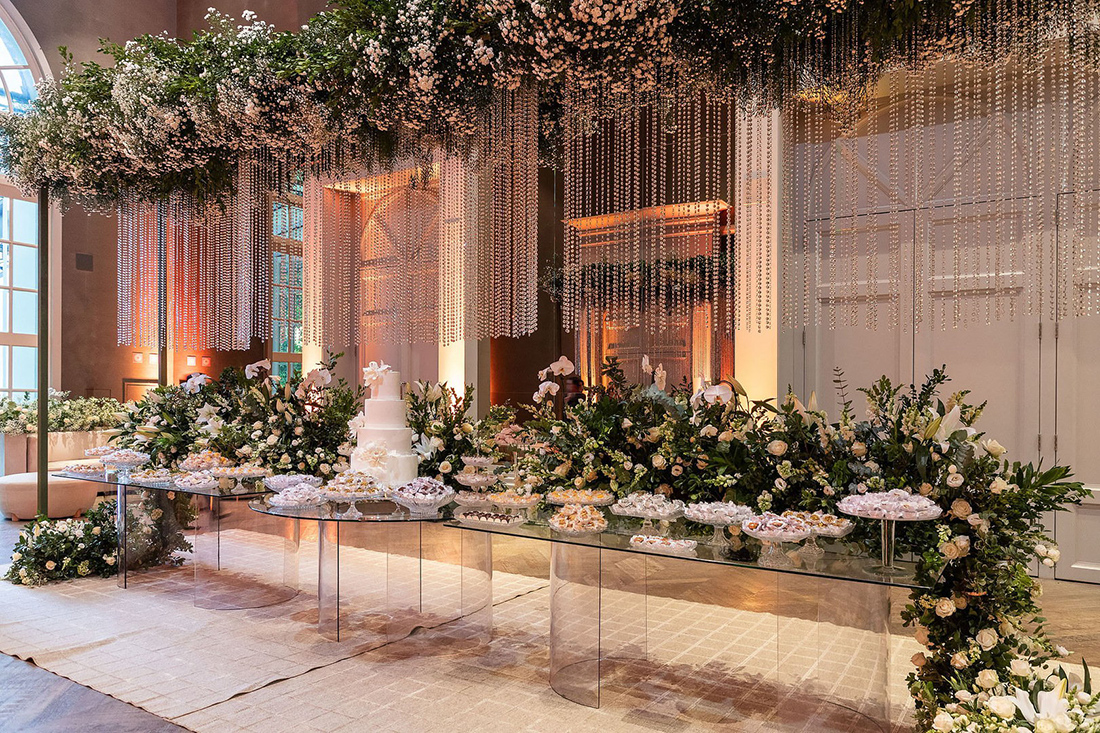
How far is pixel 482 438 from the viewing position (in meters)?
4.59

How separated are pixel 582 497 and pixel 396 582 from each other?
1478mm

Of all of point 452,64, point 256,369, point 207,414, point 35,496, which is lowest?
point 35,496

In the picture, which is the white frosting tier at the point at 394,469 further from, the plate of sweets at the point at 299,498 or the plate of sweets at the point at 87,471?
the plate of sweets at the point at 87,471

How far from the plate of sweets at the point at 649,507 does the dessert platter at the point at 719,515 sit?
0.14 meters

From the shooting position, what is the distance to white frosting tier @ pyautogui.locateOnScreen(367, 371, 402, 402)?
4.38 metres

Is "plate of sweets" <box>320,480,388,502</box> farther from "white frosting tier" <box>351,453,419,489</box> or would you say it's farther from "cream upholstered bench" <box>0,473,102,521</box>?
"cream upholstered bench" <box>0,473,102,521</box>

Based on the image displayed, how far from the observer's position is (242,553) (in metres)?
5.36

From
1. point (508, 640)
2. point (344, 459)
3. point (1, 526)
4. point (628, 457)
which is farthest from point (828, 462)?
point (1, 526)

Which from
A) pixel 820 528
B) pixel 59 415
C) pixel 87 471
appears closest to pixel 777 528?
pixel 820 528

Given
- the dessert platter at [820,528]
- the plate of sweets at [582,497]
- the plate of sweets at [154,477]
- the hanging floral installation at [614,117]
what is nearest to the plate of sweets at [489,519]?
the plate of sweets at [582,497]

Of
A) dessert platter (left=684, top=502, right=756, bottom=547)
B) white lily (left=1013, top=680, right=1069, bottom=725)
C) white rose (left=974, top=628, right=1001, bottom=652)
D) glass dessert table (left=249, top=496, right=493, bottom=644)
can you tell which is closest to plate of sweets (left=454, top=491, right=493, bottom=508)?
glass dessert table (left=249, top=496, right=493, bottom=644)

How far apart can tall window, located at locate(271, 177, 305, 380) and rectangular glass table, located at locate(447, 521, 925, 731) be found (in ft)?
23.7

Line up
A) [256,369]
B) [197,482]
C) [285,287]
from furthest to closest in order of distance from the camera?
1. [285,287]
2. [256,369]
3. [197,482]

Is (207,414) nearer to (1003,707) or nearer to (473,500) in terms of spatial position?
(473,500)
